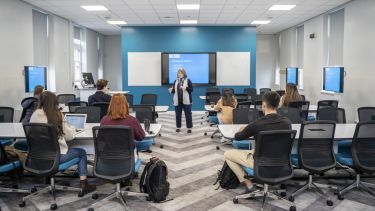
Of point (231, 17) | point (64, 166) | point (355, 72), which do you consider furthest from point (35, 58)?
point (355, 72)

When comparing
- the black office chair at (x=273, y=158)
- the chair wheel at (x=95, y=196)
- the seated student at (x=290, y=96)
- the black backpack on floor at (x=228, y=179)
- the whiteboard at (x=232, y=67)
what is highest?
the whiteboard at (x=232, y=67)

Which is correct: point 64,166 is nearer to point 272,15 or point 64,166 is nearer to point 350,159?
point 350,159

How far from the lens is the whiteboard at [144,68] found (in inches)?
493

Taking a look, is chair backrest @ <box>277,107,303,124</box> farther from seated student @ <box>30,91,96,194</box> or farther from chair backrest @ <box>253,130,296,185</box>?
seated student @ <box>30,91,96,194</box>

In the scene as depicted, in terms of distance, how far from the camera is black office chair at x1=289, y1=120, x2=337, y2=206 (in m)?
3.72

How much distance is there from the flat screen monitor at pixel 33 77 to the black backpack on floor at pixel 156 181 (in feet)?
15.2

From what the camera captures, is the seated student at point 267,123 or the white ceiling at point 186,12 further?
the white ceiling at point 186,12

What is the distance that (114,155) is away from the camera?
3.51 metres

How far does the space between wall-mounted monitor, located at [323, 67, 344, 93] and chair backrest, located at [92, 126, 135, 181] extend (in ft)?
19.9

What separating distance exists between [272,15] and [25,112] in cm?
768

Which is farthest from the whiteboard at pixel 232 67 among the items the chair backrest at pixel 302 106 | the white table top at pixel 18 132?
the white table top at pixel 18 132

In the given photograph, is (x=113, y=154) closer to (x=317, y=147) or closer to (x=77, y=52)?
(x=317, y=147)

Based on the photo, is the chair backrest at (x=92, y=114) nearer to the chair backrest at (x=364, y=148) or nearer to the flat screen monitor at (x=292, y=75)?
the chair backrest at (x=364, y=148)

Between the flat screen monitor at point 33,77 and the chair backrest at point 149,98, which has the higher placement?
the flat screen monitor at point 33,77
